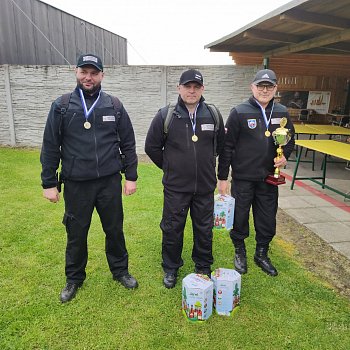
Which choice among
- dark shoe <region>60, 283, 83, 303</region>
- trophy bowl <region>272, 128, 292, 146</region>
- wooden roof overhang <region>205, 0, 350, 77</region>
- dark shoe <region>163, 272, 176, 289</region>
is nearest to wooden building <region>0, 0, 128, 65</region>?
wooden roof overhang <region>205, 0, 350, 77</region>

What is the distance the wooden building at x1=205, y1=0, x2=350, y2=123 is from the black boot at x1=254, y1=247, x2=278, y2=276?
3.24 m

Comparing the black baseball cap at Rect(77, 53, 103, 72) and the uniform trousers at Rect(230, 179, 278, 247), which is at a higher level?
the black baseball cap at Rect(77, 53, 103, 72)

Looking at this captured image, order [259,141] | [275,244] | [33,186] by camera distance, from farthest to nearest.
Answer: [33,186] → [275,244] → [259,141]

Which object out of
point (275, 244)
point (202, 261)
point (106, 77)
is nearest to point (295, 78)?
point (106, 77)

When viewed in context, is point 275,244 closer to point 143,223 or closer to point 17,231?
point 143,223

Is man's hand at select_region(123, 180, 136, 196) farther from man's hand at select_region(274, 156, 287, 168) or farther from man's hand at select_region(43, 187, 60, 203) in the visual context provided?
man's hand at select_region(274, 156, 287, 168)

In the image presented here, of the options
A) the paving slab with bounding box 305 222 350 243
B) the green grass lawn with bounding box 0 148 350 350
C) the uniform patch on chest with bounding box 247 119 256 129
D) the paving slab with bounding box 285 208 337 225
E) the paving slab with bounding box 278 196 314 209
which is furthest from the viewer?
the paving slab with bounding box 278 196 314 209

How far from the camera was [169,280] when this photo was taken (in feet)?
9.62

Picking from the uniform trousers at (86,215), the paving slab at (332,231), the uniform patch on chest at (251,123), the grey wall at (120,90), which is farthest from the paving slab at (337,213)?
the grey wall at (120,90)

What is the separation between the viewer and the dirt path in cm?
311

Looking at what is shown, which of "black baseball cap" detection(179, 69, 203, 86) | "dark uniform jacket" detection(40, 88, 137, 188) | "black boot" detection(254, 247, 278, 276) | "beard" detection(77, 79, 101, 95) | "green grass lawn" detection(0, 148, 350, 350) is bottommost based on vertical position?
"green grass lawn" detection(0, 148, 350, 350)

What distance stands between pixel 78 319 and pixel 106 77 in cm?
699

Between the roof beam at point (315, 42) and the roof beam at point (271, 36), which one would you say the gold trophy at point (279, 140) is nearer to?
the roof beam at point (315, 42)

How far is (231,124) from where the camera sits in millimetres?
2908
